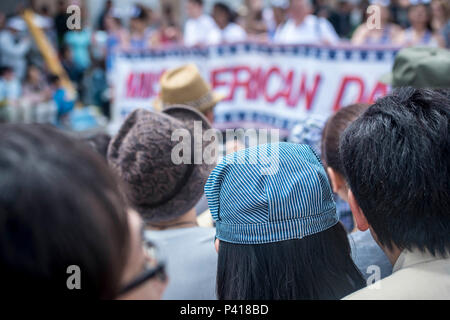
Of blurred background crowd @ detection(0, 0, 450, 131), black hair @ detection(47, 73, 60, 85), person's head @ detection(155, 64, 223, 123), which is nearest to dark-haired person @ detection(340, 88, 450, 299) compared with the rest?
person's head @ detection(155, 64, 223, 123)

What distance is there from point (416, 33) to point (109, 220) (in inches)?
195

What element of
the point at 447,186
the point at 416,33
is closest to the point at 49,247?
the point at 447,186

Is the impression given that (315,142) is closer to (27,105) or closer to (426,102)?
(426,102)

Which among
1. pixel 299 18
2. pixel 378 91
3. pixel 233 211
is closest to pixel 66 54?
pixel 299 18

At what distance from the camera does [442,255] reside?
3.76ft

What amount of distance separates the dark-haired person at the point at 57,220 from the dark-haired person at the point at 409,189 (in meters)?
0.58

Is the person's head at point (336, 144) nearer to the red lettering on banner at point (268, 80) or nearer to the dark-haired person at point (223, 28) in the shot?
the red lettering on banner at point (268, 80)

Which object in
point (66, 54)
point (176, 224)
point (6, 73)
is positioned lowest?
point (176, 224)

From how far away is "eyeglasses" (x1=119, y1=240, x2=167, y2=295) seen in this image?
2.74ft

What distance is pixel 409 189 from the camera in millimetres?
1141

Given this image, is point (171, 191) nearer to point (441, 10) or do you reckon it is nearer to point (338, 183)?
point (338, 183)

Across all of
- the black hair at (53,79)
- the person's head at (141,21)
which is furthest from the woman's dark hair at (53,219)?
the black hair at (53,79)

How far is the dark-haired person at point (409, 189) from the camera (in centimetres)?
112

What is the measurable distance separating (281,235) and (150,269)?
46cm
